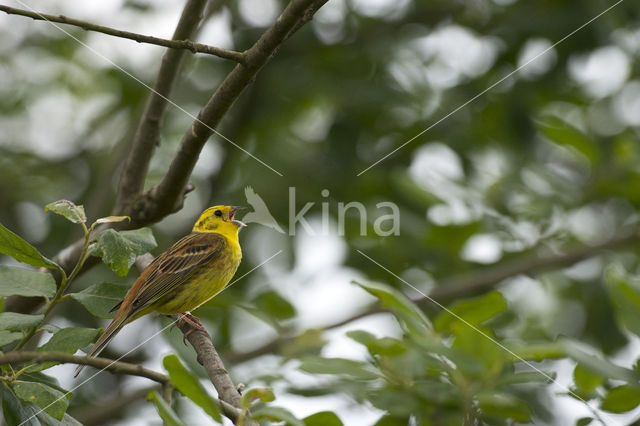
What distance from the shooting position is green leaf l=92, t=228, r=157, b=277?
2512 millimetres

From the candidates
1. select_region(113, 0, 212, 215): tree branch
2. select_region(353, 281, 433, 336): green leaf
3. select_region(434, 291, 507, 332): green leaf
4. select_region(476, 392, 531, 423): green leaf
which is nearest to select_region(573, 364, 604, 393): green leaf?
select_region(476, 392, 531, 423): green leaf

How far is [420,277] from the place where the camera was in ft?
20.5

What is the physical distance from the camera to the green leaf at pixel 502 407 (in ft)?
8.60

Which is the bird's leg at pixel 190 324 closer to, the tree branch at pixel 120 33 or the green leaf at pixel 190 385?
the green leaf at pixel 190 385

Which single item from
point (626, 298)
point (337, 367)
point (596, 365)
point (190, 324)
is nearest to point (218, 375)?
point (337, 367)

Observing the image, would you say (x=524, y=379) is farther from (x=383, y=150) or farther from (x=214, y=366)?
(x=383, y=150)

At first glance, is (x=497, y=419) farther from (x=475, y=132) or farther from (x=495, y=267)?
(x=475, y=132)

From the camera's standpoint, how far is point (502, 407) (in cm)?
267

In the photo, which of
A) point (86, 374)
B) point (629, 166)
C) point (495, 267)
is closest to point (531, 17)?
point (629, 166)

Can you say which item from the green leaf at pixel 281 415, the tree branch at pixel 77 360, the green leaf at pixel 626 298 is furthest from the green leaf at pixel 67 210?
the green leaf at pixel 626 298

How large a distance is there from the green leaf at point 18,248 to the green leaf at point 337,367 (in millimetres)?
938

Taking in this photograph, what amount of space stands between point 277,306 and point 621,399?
253cm

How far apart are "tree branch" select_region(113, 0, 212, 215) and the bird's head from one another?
836 millimetres

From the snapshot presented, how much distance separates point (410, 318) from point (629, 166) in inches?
147
